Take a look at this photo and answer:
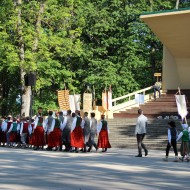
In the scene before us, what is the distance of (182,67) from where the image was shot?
1660 inches

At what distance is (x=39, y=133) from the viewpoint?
2525 centimetres

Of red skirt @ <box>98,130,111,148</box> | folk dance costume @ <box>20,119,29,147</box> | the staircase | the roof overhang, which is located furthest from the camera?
the roof overhang

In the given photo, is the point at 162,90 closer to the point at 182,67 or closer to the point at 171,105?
the point at 182,67

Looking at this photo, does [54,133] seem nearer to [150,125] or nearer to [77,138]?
[77,138]

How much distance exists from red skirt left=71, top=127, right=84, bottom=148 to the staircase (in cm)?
458

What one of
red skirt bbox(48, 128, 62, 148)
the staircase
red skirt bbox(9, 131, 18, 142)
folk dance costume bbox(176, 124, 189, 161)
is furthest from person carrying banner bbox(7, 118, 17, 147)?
folk dance costume bbox(176, 124, 189, 161)

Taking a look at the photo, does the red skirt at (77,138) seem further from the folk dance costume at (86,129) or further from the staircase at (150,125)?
the staircase at (150,125)

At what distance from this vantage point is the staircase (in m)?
27.9

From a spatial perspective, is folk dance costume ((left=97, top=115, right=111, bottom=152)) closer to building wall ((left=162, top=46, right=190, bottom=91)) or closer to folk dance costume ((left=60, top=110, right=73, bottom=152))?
folk dance costume ((left=60, top=110, right=73, bottom=152))

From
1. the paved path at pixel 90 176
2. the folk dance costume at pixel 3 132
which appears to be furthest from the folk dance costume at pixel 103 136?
the folk dance costume at pixel 3 132

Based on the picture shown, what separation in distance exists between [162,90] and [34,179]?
31.8 m

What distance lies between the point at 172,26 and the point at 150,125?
7.03 m

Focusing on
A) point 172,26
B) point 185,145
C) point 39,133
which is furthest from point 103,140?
point 172,26

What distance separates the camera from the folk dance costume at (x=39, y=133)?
82.6 feet
